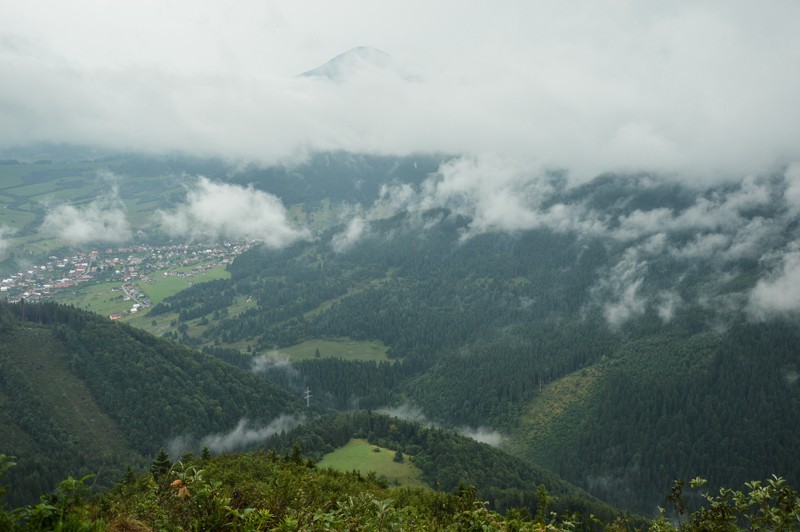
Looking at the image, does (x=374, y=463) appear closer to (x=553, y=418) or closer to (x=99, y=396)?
(x=99, y=396)

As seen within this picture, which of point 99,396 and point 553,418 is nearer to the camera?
point 99,396

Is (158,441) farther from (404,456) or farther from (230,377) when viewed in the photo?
(404,456)

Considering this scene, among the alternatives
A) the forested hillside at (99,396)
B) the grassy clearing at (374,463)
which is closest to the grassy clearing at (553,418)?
the grassy clearing at (374,463)

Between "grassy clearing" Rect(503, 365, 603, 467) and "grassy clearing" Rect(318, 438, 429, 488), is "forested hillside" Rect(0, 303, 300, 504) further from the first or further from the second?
"grassy clearing" Rect(503, 365, 603, 467)

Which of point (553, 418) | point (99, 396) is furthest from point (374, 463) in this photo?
point (553, 418)

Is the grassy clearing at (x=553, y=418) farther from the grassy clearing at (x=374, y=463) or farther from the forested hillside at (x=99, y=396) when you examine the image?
the forested hillside at (x=99, y=396)

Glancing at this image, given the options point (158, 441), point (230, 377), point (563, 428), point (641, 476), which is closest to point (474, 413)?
point (563, 428)
